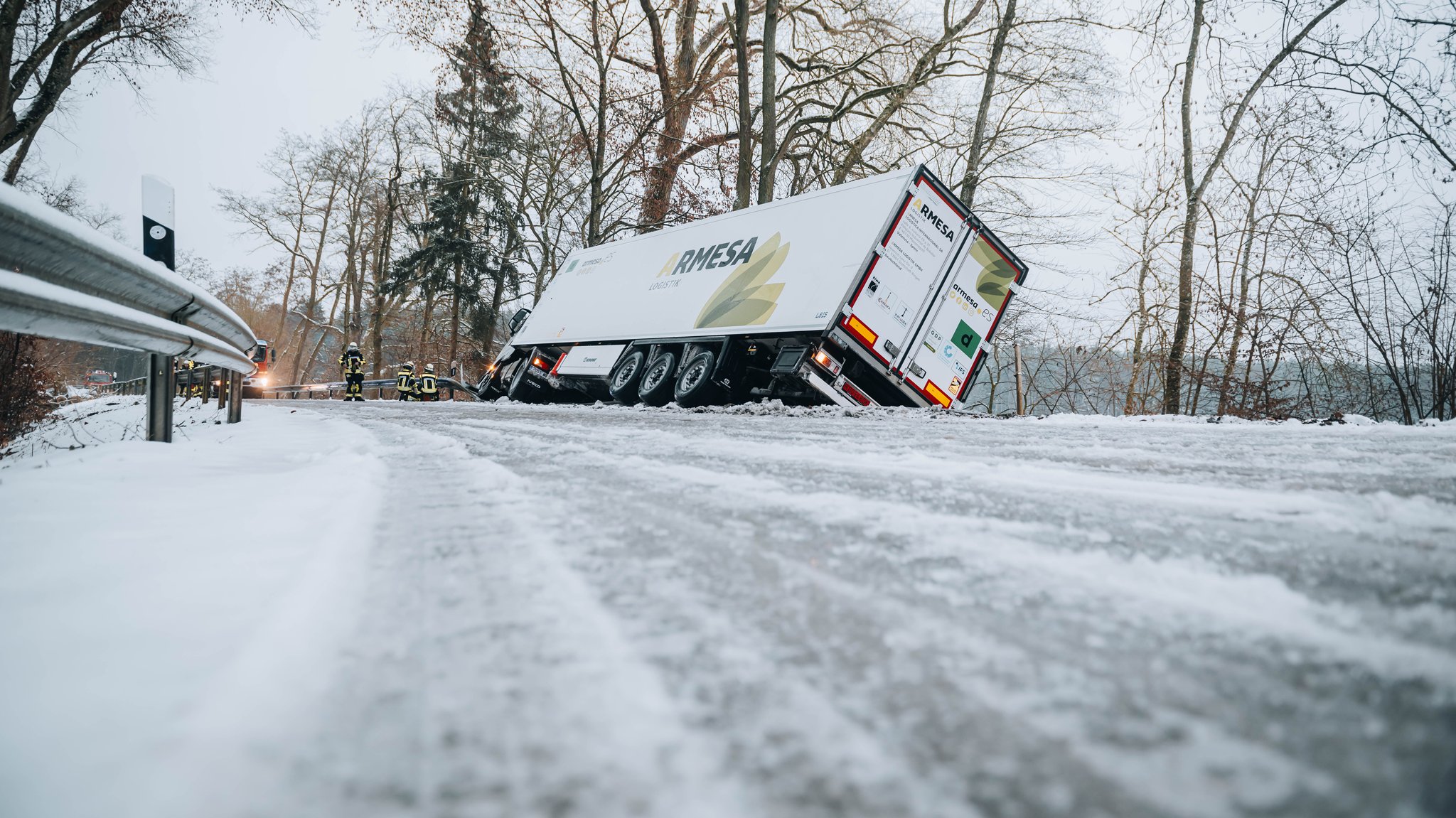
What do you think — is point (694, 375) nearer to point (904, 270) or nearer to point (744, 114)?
point (904, 270)

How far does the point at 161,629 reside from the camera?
3.50ft

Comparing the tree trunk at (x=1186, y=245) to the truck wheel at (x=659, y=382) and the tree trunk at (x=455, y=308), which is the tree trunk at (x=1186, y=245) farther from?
the tree trunk at (x=455, y=308)

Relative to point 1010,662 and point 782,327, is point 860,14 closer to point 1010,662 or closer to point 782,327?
point 782,327

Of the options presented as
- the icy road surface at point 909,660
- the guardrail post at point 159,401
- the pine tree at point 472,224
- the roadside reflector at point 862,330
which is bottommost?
the icy road surface at point 909,660

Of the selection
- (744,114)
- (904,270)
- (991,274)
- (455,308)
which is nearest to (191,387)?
(904,270)

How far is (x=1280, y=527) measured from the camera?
61.8 inches

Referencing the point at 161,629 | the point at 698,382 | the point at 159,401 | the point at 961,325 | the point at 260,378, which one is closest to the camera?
the point at 161,629

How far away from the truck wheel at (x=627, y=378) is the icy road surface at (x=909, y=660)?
33.5ft

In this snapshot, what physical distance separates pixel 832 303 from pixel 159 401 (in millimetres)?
7202

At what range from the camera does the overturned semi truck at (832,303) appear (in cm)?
948

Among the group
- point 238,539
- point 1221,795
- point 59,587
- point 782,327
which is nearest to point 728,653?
point 1221,795

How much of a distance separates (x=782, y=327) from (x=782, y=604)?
345 inches

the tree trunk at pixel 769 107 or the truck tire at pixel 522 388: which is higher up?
the tree trunk at pixel 769 107

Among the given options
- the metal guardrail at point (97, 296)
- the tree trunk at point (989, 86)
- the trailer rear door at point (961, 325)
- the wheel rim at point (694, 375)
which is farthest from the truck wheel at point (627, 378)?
the tree trunk at point (989, 86)
